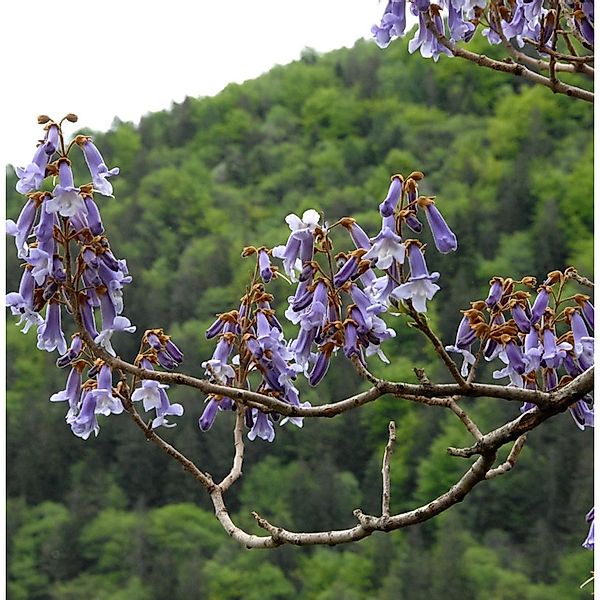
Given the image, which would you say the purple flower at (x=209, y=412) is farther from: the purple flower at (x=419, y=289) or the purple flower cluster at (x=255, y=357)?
the purple flower at (x=419, y=289)

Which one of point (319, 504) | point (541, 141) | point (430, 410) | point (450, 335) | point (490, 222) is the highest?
point (541, 141)

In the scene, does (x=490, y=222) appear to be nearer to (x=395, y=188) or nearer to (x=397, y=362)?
(x=397, y=362)

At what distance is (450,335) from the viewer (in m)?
38.3

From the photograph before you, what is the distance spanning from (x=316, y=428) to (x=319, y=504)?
10.1ft

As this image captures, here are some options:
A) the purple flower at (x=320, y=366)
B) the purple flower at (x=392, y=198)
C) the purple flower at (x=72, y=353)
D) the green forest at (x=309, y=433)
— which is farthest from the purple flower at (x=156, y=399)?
the green forest at (x=309, y=433)

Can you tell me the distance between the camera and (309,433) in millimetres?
41469

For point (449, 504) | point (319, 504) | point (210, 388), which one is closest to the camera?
point (210, 388)

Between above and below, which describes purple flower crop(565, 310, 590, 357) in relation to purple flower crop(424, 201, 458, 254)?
below

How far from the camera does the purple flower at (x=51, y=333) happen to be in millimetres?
1764

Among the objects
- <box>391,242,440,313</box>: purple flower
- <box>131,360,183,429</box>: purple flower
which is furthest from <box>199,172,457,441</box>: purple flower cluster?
<box>131,360,183,429</box>: purple flower

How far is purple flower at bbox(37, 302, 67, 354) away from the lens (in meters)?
1.76

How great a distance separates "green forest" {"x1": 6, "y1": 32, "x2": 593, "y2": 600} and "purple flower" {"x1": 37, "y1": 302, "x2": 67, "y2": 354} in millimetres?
27441

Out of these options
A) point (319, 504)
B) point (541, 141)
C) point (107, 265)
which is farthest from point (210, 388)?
point (541, 141)

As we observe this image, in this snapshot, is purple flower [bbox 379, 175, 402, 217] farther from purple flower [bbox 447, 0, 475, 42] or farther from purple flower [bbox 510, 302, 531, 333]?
purple flower [bbox 447, 0, 475, 42]
